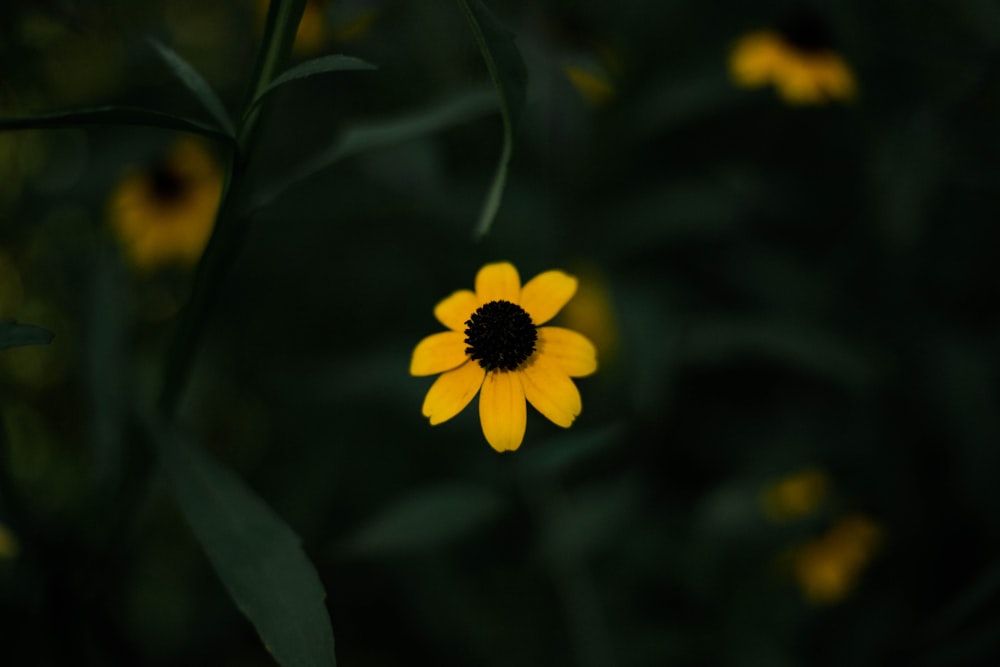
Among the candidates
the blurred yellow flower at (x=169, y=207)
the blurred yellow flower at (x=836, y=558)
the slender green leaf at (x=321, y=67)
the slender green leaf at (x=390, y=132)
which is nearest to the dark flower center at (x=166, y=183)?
the blurred yellow flower at (x=169, y=207)

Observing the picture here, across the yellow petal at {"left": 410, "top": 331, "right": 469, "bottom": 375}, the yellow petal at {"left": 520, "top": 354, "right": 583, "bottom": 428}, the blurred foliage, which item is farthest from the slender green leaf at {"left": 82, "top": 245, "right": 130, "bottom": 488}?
Result: the yellow petal at {"left": 520, "top": 354, "right": 583, "bottom": 428}

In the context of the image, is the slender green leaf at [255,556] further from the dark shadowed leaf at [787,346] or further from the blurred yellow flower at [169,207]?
the blurred yellow flower at [169,207]

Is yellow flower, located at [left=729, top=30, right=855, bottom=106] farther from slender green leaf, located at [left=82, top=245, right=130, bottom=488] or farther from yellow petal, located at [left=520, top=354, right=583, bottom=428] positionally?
slender green leaf, located at [left=82, top=245, right=130, bottom=488]

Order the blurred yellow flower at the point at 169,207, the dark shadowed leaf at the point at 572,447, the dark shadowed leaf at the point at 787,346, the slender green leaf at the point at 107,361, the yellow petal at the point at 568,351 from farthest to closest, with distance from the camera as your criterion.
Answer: the blurred yellow flower at the point at 169,207 → the dark shadowed leaf at the point at 787,346 → the slender green leaf at the point at 107,361 → the dark shadowed leaf at the point at 572,447 → the yellow petal at the point at 568,351

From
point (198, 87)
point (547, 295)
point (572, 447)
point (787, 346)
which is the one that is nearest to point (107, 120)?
point (198, 87)

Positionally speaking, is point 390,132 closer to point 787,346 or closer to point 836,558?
point 787,346
